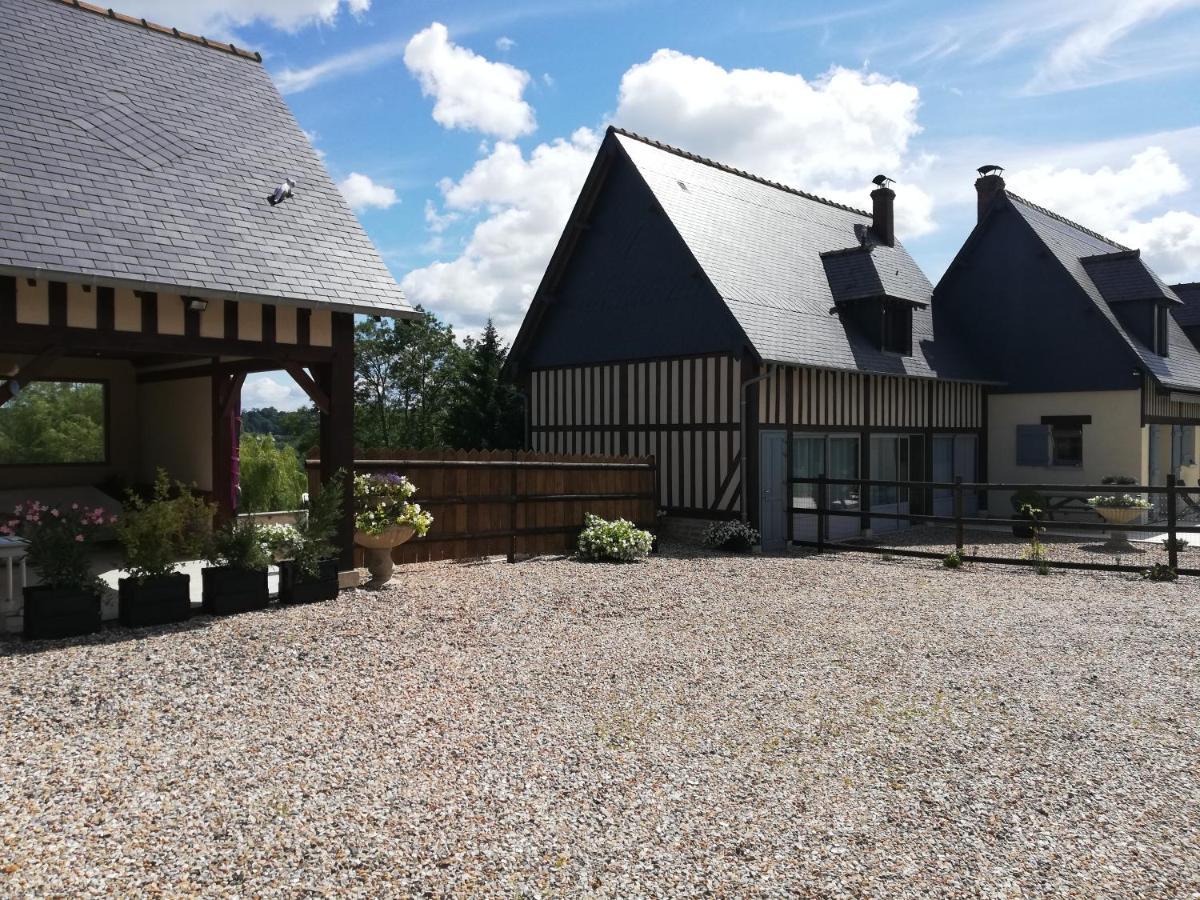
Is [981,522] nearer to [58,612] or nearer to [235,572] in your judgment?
[235,572]

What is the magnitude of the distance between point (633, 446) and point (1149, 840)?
1166cm

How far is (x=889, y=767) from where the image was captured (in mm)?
4410

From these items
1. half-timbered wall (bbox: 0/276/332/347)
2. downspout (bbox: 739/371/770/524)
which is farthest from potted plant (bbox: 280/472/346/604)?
downspout (bbox: 739/371/770/524)

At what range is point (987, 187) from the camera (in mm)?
19812

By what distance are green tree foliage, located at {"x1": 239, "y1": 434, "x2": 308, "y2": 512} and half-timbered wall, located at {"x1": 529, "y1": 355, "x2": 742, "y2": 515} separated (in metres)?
4.66

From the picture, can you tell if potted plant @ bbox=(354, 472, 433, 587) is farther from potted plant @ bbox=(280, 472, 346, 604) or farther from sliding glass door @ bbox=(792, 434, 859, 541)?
sliding glass door @ bbox=(792, 434, 859, 541)

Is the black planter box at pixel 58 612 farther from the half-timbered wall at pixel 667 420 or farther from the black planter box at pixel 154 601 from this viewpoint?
the half-timbered wall at pixel 667 420

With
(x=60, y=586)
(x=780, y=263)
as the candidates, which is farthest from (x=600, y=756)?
(x=780, y=263)

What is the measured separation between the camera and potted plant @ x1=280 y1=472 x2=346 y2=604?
7.91 metres

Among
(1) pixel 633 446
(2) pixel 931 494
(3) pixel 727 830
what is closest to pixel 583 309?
(1) pixel 633 446

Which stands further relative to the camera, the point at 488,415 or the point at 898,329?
the point at 488,415

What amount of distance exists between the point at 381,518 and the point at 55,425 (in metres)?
4.57

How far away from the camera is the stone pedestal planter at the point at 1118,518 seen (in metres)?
14.1

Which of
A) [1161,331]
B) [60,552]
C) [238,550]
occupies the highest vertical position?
[1161,331]
